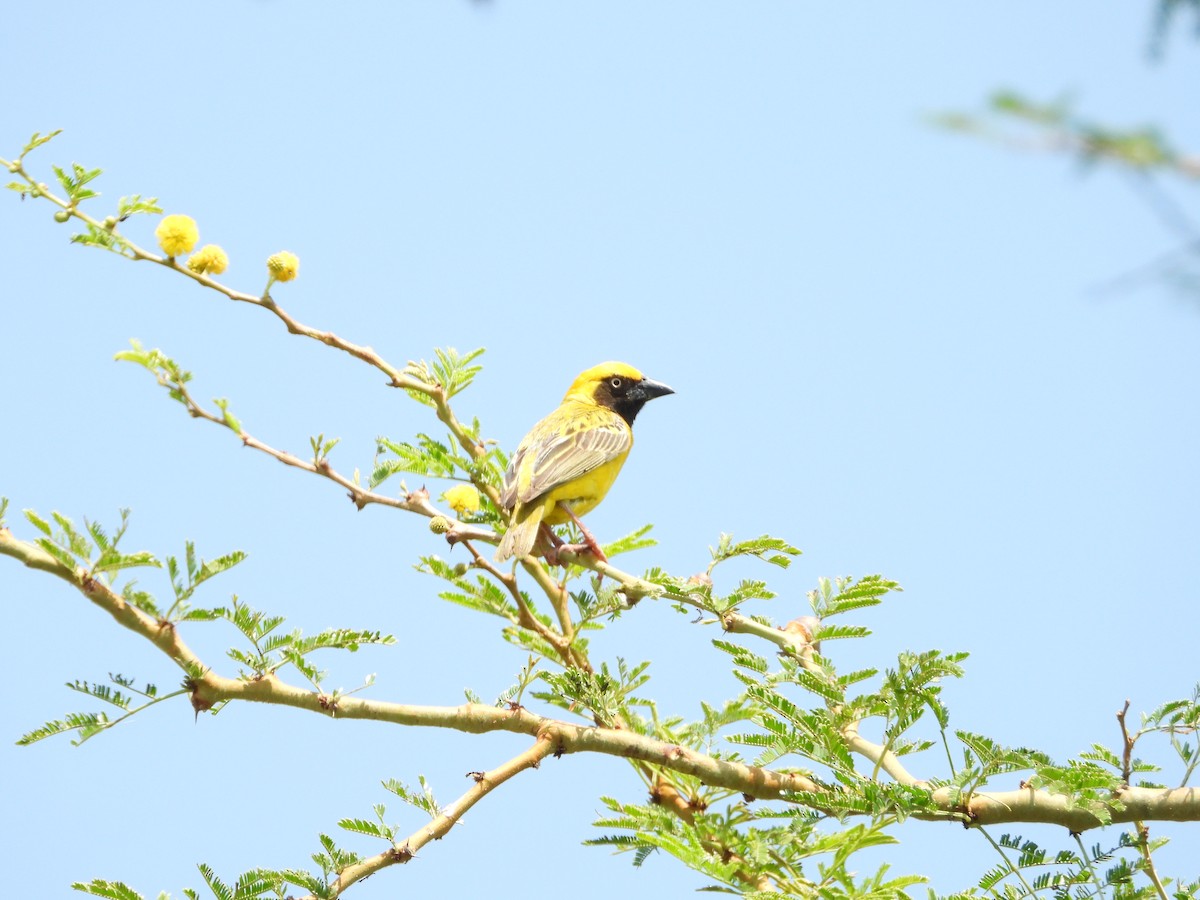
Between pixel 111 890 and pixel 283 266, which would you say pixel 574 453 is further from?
pixel 111 890

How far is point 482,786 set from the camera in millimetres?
3451

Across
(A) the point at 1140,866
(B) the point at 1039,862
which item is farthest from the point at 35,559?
(A) the point at 1140,866

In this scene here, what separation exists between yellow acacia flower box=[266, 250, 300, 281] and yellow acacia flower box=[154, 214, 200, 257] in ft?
0.76

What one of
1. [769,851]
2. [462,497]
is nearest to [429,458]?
[462,497]

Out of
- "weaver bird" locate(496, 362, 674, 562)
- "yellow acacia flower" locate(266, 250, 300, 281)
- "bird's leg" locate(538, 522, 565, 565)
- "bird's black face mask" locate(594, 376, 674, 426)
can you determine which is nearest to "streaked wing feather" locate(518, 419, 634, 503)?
"weaver bird" locate(496, 362, 674, 562)

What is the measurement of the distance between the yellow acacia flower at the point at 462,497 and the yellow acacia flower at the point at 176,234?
1.38 m

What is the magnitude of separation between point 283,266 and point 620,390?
13.6ft

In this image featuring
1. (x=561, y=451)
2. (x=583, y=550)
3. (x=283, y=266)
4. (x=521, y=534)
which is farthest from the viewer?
(x=561, y=451)

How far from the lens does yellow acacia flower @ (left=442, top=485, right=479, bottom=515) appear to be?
4.58m

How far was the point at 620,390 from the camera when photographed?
7730 millimetres

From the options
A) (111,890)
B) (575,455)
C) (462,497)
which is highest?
(575,455)

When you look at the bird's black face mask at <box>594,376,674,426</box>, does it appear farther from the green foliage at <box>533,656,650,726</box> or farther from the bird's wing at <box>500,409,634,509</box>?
the green foliage at <box>533,656,650,726</box>

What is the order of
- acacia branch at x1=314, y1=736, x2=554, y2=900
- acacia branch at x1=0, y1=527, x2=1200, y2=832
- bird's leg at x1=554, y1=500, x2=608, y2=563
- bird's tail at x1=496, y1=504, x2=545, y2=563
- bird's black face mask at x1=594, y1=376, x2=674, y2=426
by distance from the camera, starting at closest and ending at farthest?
acacia branch at x1=0, y1=527, x2=1200, y2=832, acacia branch at x1=314, y1=736, x2=554, y2=900, bird's tail at x1=496, y1=504, x2=545, y2=563, bird's leg at x1=554, y1=500, x2=608, y2=563, bird's black face mask at x1=594, y1=376, x2=674, y2=426

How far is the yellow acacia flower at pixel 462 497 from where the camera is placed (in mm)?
4578
